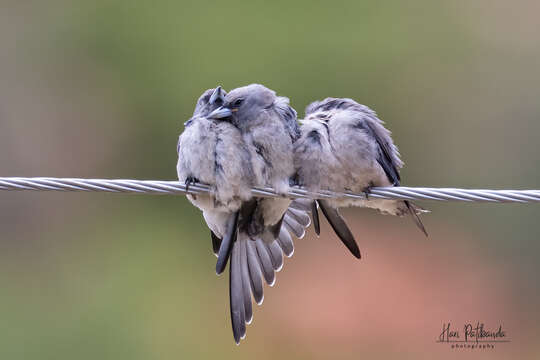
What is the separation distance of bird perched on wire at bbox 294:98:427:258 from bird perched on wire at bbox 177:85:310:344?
5.2 inches

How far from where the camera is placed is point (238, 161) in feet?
15.8

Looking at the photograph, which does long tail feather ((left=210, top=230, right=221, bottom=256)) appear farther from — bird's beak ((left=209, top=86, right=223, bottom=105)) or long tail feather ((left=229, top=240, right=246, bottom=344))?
bird's beak ((left=209, top=86, right=223, bottom=105))

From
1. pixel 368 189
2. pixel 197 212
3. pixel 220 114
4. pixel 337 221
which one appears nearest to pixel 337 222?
pixel 337 221

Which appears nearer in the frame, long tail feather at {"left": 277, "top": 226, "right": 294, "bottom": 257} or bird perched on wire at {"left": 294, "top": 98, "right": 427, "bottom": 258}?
bird perched on wire at {"left": 294, "top": 98, "right": 427, "bottom": 258}

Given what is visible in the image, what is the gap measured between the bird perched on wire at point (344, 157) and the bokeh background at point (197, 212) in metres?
4.26

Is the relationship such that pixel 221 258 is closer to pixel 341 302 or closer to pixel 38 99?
pixel 341 302

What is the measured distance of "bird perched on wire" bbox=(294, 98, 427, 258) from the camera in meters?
4.96

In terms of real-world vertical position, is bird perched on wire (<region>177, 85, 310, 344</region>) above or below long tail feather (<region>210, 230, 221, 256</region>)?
above

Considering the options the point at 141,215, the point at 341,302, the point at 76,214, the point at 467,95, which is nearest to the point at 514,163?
the point at 467,95

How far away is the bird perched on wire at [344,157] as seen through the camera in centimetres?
496

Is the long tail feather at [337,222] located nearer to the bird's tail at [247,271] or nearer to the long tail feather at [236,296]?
the bird's tail at [247,271]

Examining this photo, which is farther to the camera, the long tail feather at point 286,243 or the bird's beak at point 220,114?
the long tail feather at point 286,243

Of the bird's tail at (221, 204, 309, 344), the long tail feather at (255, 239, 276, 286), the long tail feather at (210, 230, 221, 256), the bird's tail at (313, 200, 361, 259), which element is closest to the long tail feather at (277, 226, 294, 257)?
the bird's tail at (221, 204, 309, 344)

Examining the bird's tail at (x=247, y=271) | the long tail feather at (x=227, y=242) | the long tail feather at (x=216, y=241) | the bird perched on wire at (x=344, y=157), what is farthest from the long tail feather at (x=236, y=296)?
the bird perched on wire at (x=344, y=157)
